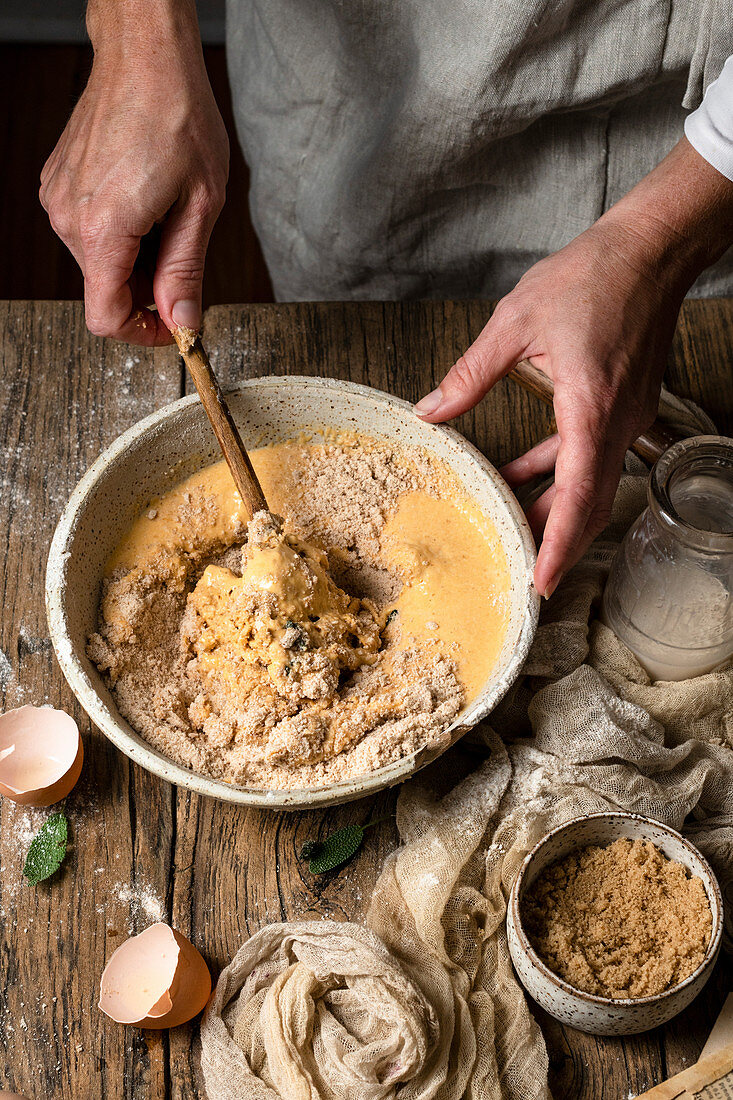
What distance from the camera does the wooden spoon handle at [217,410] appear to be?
114 cm

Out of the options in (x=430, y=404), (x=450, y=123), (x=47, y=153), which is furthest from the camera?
(x=47, y=153)

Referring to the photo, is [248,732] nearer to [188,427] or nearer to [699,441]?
[188,427]

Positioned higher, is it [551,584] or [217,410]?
[217,410]

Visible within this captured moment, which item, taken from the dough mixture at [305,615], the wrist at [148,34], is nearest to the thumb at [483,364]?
the dough mixture at [305,615]

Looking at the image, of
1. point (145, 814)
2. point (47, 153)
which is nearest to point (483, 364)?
point (145, 814)

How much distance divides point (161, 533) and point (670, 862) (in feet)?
2.30

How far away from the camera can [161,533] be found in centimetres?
123

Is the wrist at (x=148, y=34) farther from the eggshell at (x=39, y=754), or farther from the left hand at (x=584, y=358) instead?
the eggshell at (x=39, y=754)

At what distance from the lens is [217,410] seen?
1149 mm

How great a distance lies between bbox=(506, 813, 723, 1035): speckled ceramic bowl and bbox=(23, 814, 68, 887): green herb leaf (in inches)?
20.1

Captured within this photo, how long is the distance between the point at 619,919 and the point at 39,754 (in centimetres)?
67

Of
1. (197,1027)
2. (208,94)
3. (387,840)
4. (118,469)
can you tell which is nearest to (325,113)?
(208,94)

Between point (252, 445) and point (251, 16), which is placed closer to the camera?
point (252, 445)

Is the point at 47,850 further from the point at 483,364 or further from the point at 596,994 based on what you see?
the point at 483,364
